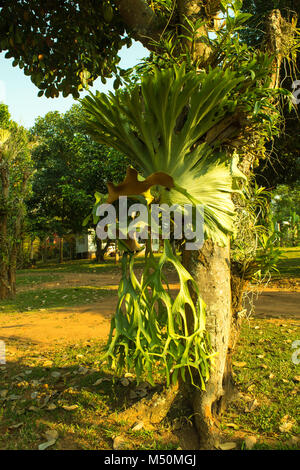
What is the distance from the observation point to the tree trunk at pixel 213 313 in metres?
2.81

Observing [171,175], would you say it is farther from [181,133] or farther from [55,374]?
[55,374]

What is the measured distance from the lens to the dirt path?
578 cm

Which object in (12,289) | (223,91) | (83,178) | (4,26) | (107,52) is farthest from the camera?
(83,178)

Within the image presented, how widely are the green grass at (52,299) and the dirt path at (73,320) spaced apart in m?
0.55

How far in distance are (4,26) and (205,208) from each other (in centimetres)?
353

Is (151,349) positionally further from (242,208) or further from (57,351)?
(57,351)

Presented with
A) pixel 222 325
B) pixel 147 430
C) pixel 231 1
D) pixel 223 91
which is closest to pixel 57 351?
pixel 147 430

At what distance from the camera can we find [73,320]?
7109 millimetres

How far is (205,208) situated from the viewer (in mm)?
2477

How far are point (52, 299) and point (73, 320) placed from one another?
10.2ft

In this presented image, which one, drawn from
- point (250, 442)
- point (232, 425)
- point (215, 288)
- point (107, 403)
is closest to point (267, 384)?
point (232, 425)

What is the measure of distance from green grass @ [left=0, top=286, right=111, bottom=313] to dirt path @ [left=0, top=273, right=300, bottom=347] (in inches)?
21.8

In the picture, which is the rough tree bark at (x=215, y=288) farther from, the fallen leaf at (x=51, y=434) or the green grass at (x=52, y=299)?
the green grass at (x=52, y=299)

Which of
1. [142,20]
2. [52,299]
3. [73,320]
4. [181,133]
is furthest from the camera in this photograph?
[52,299]
